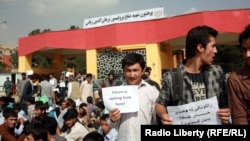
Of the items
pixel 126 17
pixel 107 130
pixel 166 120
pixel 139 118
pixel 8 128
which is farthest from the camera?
pixel 126 17

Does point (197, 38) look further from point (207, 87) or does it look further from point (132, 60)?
point (132, 60)

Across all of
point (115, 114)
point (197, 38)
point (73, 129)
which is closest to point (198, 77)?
point (197, 38)

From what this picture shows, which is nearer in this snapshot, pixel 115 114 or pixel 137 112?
pixel 115 114

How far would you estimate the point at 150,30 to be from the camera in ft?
60.0

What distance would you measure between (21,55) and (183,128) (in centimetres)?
2199

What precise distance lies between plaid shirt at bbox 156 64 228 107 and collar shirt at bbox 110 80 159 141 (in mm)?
371

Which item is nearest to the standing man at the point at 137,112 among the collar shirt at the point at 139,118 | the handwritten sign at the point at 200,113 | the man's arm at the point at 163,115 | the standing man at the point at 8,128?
the collar shirt at the point at 139,118

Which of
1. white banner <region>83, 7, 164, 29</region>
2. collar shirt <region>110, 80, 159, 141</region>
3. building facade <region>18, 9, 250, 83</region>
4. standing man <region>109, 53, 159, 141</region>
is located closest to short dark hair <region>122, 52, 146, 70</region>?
standing man <region>109, 53, 159, 141</region>

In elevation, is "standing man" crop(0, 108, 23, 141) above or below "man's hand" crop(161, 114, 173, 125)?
below

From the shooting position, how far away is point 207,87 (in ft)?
8.06

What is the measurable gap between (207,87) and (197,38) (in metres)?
0.36

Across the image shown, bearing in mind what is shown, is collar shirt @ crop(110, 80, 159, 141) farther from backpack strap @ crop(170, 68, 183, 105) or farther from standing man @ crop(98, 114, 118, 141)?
standing man @ crop(98, 114, 118, 141)

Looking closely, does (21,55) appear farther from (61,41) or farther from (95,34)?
(95,34)

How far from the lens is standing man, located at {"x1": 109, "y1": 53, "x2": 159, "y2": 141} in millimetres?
2881
